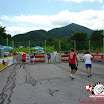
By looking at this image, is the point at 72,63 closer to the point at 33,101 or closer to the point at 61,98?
the point at 61,98

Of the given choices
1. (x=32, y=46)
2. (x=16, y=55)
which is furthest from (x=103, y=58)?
(x=16, y=55)

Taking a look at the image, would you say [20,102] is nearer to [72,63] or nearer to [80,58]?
[72,63]

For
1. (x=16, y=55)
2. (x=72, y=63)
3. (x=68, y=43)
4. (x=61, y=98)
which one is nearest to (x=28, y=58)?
(x=16, y=55)

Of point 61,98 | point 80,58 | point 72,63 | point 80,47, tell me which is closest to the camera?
point 61,98

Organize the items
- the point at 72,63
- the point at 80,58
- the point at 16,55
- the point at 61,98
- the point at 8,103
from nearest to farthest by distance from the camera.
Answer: the point at 8,103 → the point at 61,98 → the point at 72,63 → the point at 16,55 → the point at 80,58

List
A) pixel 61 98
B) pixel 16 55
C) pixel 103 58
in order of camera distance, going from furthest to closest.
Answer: pixel 16 55 → pixel 103 58 → pixel 61 98

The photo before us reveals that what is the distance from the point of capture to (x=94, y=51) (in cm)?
2073

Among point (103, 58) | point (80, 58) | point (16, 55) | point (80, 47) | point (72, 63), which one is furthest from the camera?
point (80, 47)

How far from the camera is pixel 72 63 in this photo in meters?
8.05

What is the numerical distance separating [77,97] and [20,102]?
184 cm

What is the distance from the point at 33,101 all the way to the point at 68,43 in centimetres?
1820

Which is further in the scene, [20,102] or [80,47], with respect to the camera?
[80,47]

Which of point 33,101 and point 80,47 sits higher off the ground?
point 80,47

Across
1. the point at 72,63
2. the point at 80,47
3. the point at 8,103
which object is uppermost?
the point at 80,47
